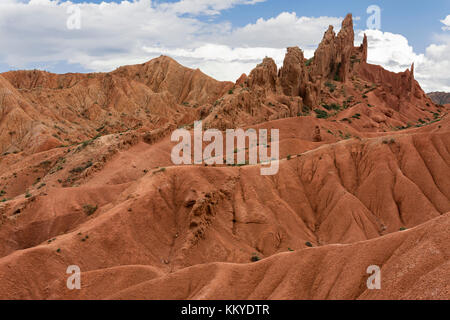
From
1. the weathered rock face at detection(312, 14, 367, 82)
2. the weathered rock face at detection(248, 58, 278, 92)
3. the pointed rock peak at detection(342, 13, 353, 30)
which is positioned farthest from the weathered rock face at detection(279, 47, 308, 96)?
the pointed rock peak at detection(342, 13, 353, 30)

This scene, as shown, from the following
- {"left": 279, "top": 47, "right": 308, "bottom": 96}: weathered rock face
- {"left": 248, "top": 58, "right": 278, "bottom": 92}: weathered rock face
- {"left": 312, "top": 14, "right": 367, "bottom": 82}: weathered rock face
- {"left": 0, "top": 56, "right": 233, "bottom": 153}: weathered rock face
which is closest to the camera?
{"left": 248, "top": 58, "right": 278, "bottom": 92}: weathered rock face

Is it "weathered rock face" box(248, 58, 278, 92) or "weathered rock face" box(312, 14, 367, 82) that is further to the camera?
"weathered rock face" box(312, 14, 367, 82)

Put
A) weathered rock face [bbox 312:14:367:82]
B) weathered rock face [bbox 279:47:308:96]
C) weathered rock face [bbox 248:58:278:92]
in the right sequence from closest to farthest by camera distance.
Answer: weathered rock face [bbox 248:58:278:92] → weathered rock face [bbox 279:47:308:96] → weathered rock face [bbox 312:14:367:82]

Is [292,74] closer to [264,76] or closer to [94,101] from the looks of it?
[264,76]

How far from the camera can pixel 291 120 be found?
61.7 metres

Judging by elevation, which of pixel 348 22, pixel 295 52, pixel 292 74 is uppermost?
pixel 348 22

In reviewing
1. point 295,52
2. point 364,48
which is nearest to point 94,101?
point 295,52

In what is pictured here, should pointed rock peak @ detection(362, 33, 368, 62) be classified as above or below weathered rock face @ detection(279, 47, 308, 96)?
above

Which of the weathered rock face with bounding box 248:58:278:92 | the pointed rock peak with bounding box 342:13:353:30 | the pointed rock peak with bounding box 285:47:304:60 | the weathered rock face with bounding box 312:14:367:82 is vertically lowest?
the weathered rock face with bounding box 248:58:278:92

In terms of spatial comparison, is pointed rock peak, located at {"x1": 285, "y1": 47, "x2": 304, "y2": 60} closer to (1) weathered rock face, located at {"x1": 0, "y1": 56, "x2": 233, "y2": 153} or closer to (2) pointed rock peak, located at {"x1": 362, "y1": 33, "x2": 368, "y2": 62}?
(1) weathered rock face, located at {"x1": 0, "y1": 56, "x2": 233, "y2": 153}

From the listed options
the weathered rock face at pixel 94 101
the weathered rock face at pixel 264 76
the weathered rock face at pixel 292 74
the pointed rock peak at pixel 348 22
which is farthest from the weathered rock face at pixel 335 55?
the weathered rock face at pixel 94 101

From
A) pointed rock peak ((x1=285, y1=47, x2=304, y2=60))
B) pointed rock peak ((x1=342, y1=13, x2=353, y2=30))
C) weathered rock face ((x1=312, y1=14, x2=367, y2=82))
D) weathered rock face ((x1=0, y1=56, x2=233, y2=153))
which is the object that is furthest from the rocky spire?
weathered rock face ((x1=0, y1=56, x2=233, y2=153))

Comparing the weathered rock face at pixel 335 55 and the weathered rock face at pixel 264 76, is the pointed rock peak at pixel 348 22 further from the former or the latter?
the weathered rock face at pixel 264 76
